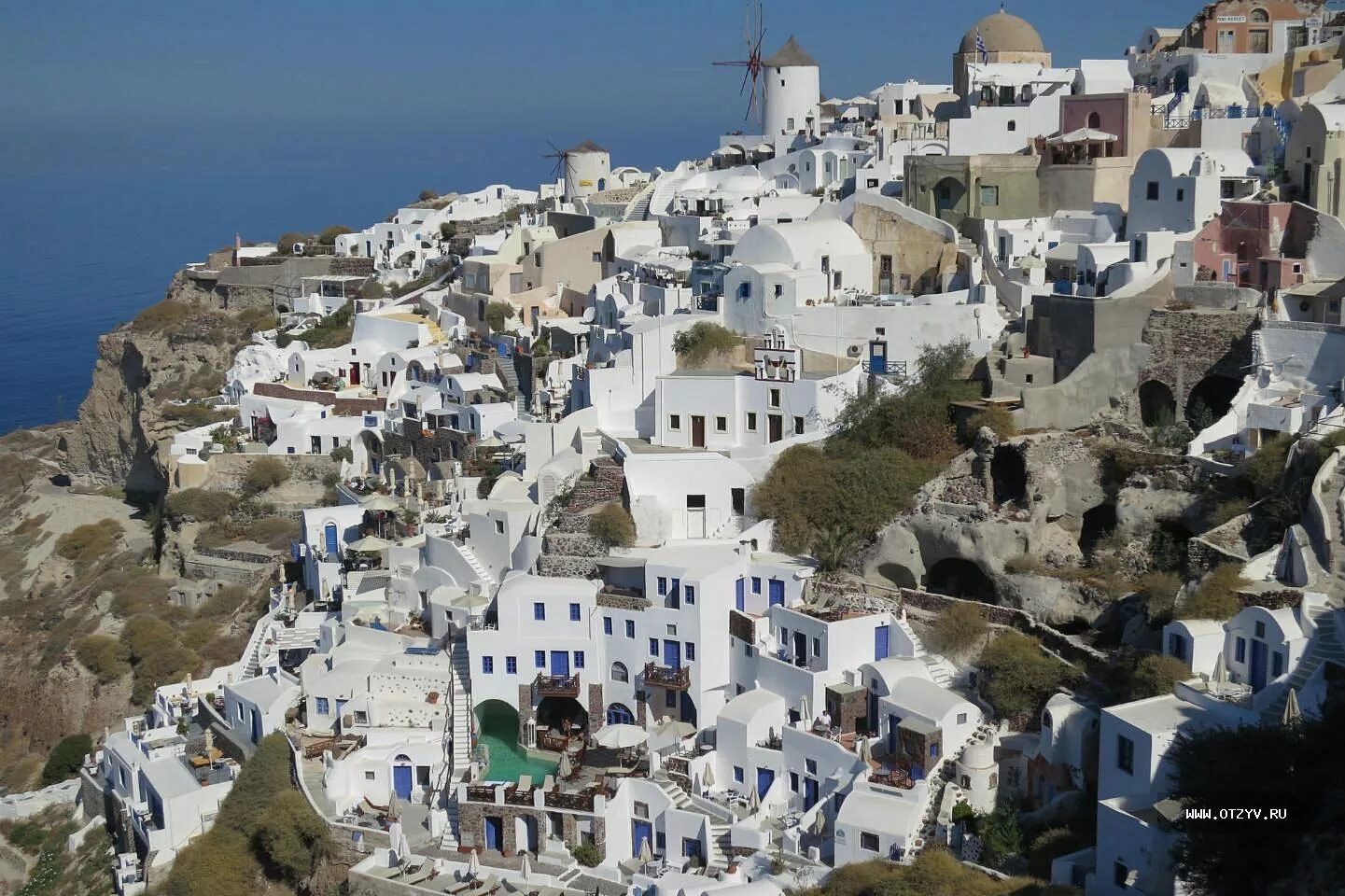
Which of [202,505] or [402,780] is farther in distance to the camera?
[202,505]

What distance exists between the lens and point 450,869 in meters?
23.1

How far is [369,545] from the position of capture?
101 feet

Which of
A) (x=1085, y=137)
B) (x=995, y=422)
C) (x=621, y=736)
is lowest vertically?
(x=621, y=736)

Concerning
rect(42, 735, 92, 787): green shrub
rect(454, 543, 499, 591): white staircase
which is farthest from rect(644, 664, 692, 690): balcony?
rect(42, 735, 92, 787): green shrub

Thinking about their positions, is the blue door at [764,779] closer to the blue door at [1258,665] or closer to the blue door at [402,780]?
the blue door at [402,780]

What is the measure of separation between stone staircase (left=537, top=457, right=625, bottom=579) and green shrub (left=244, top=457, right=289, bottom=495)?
1281 cm

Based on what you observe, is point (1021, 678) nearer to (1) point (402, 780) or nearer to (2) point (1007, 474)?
(2) point (1007, 474)

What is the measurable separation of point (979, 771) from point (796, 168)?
77.8 feet

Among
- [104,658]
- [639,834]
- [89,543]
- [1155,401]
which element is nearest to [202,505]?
[104,658]

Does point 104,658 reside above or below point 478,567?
below

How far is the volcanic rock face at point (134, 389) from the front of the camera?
48.9 metres

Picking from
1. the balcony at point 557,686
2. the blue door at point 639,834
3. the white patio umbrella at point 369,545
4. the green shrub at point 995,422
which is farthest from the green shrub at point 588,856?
the white patio umbrella at point 369,545

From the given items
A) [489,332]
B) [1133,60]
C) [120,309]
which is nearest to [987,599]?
[489,332]

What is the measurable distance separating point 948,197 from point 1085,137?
309 centimetres
